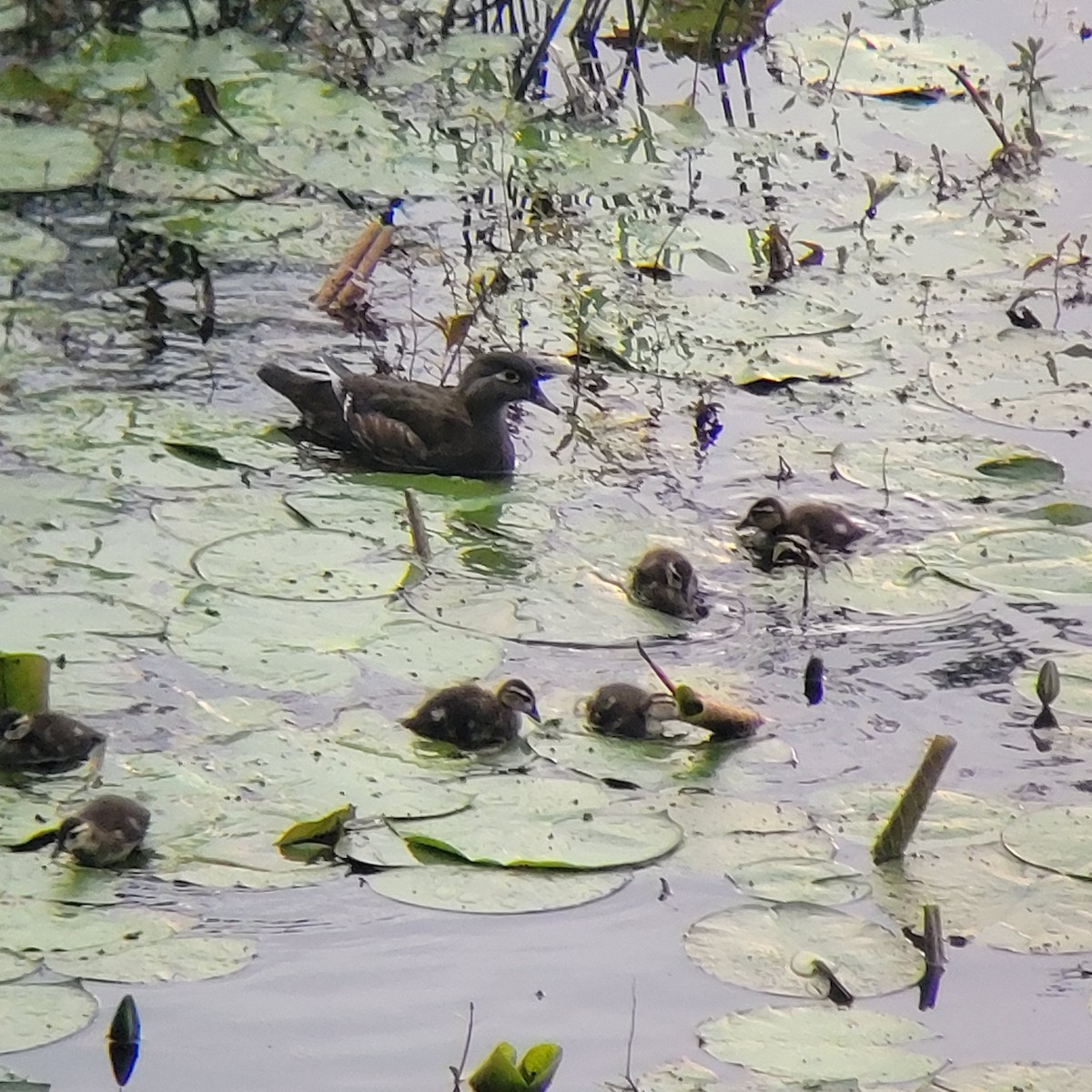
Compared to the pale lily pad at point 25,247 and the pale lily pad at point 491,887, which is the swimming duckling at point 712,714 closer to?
the pale lily pad at point 491,887

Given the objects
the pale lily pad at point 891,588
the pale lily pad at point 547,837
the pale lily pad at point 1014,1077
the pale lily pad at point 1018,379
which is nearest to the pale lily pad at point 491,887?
the pale lily pad at point 547,837

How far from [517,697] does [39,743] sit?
0.99 meters

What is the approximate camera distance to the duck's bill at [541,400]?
6555 mm

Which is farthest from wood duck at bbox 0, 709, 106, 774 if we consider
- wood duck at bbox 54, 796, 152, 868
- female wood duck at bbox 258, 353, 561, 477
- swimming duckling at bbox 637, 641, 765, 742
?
female wood duck at bbox 258, 353, 561, 477

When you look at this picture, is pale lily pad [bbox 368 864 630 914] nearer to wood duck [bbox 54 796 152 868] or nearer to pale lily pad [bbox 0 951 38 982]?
wood duck [bbox 54 796 152 868]

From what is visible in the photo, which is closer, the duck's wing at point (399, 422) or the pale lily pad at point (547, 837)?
the pale lily pad at point (547, 837)

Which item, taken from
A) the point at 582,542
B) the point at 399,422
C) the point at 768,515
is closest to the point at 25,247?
the point at 399,422

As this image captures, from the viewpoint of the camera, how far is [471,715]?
487cm

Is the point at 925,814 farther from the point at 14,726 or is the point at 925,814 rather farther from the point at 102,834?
the point at 14,726

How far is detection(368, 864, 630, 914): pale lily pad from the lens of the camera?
14.2 feet

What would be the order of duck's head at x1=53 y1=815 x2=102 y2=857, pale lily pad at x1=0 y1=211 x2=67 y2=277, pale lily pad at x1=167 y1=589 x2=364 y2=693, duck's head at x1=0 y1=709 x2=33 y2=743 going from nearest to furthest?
1. duck's head at x1=53 y1=815 x2=102 y2=857
2. duck's head at x1=0 y1=709 x2=33 y2=743
3. pale lily pad at x1=167 y1=589 x2=364 y2=693
4. pale lily pad at x1=0 y1=211 x2=67 y2=277

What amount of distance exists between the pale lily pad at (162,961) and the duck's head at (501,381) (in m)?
2.60

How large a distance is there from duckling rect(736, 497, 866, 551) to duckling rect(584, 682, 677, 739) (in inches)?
41.0

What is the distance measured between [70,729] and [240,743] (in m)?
0.36
